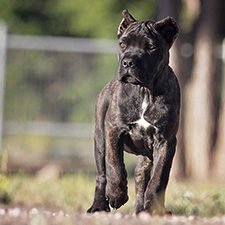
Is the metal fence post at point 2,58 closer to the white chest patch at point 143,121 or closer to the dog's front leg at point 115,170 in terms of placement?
the dog's front leg at point 115,170

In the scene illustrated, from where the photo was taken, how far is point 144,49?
584 centimetres

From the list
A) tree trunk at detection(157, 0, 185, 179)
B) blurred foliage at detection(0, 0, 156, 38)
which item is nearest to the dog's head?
tree trunk at detection(157, 0, 185, 179)

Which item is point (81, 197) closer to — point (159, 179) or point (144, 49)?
point (159, 179)

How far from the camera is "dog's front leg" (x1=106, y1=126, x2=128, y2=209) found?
19.5 feet

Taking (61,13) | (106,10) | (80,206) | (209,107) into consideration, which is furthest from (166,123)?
(61,13)

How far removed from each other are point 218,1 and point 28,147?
15.5 ft

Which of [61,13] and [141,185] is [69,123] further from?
[141,185]

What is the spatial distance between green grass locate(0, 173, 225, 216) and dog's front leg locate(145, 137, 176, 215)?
1.62 m

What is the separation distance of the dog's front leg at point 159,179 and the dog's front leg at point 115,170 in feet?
0.80

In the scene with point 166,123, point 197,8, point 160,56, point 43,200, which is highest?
point 197,8

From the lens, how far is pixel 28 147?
13.8 m

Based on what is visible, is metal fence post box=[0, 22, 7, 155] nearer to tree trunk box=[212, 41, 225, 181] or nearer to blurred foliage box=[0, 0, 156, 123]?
blurred foliage box=[0, 0, 156, 123]

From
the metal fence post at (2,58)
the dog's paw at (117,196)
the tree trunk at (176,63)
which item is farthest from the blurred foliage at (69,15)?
the dog's paw at (117,196)

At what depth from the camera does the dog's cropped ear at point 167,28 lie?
5965 mm
